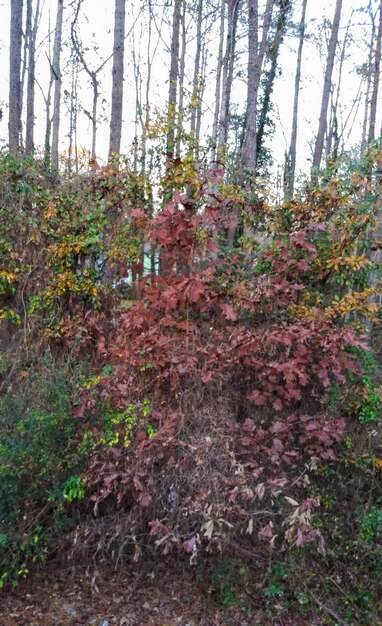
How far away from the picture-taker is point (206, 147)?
6.06 m

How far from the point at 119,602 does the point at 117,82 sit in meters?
9.61

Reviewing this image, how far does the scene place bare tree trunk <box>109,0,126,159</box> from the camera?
428 inches

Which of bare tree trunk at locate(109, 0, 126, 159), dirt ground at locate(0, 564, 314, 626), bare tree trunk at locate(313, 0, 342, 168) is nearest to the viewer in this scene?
dirt ground at locate(0, 564, 314, 626)


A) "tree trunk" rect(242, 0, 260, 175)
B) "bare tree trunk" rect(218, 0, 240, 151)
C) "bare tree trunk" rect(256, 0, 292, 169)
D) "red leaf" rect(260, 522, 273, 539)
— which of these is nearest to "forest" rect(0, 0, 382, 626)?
"red leaf" rect(260, 522, 273, 539)

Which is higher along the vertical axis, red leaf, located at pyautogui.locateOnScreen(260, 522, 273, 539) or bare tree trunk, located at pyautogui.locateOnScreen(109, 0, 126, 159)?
bare tree trunk, located at pyautogui.locateOnScreen(109, 0, 126, 159)

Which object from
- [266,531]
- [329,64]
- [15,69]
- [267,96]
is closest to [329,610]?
[266,531]

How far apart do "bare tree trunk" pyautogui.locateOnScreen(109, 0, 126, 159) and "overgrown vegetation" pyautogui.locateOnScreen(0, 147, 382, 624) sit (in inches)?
236

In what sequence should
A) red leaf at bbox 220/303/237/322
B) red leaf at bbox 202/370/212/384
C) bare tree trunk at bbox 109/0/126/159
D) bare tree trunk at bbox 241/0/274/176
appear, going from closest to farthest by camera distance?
1. red leaf at bbox 202/370/212/384
2. red leaf at bbox 220/303/237/322
3. bare tree trunk at bbox 241/0/274/176
4. bare tree trunk at bbox 109/0/126/159

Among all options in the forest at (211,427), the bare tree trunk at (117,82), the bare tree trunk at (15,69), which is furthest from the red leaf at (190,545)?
the bare tree trunk at (15,69)

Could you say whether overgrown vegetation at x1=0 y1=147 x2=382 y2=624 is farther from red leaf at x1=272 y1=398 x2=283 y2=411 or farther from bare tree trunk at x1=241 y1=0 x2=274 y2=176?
bare tree trunk at x1=241 y1=0 x2=274 y2=176

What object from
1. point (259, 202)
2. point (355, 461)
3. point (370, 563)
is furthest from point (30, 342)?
point (370, 563)

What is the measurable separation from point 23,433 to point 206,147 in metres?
3.55

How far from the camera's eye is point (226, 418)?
4.50 metres

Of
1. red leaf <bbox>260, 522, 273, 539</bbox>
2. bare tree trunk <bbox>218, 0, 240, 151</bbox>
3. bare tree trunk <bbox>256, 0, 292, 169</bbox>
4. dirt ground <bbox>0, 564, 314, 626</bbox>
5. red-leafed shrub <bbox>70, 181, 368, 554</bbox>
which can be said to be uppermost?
bare tree trunk <bbox>256, 0, 292, 169</bbox>
